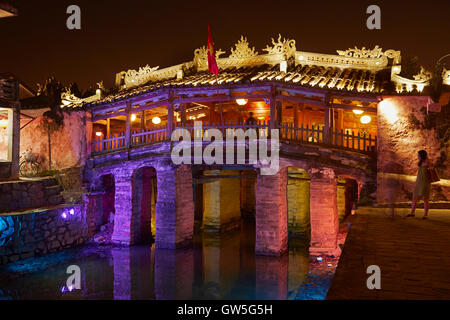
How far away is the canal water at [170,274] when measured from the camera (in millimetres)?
10453

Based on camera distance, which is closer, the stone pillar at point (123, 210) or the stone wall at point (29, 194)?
the stone wall at point (29, 194)

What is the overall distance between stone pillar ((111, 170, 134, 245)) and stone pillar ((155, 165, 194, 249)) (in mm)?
1718

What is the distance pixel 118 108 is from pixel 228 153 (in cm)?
718

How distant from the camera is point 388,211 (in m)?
10.2

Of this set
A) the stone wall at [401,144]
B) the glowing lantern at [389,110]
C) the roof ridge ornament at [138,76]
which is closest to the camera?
the stone wall at [401,144]

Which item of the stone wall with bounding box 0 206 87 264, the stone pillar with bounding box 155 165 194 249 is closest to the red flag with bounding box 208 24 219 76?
the stone pillar with bounding box 155 165 194 249

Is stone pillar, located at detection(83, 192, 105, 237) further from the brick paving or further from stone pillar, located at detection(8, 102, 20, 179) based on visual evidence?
the brick paving

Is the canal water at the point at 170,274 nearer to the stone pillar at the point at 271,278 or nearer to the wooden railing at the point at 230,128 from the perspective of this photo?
the stone pillar at the point at 271,278

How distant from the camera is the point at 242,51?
17500 millimetres

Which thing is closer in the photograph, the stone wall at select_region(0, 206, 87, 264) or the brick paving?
the brick paving

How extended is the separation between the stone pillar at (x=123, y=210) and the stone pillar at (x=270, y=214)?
6440mm

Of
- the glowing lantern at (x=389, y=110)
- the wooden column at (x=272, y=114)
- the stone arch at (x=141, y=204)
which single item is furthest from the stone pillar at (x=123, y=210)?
the glowing lantern at (x=389, y=110)

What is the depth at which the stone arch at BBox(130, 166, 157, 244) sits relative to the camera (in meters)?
16.3
